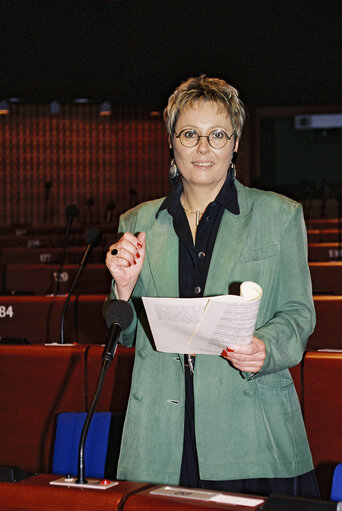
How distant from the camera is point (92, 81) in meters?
9.60

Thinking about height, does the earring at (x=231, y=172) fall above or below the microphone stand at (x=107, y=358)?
above

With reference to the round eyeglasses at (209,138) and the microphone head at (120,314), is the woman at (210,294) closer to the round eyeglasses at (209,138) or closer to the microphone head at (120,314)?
the round eyeglasses at (209,138)

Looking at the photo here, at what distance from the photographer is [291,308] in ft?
6.09

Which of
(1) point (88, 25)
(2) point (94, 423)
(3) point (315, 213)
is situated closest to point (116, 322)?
(2) point (94, 423)

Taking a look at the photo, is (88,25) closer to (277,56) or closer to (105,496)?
(277,56)

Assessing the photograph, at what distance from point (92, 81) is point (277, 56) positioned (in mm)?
2303

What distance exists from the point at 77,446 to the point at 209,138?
102cm

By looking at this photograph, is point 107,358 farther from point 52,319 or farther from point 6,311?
Answer: point 6,311

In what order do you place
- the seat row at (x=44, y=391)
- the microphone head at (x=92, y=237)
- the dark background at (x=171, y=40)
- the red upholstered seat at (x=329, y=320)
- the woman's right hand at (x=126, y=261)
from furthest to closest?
the dark background at (x=171, y=40) → the red upholstered seat at (x=329, y=320) → the seat row at (x=44, y=391) → the microphone head at (x=92, y=237) → the woman's right hand at (x=126, y=261)

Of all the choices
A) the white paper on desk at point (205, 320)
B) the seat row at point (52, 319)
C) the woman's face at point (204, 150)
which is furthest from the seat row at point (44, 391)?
the white paper on desk at point (205, 320)

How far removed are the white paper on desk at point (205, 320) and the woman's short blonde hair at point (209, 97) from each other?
522 millimetres

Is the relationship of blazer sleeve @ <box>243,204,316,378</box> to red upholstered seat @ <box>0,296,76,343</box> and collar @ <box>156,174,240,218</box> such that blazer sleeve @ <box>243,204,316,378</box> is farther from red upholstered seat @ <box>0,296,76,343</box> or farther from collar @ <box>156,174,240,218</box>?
red upholstered seat @ <box>0,296,76,343</box>

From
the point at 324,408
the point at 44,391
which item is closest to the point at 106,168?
the point at 44,391

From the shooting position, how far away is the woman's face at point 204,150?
191 centimetres
